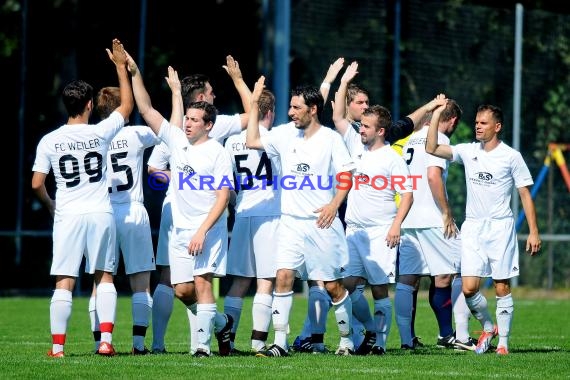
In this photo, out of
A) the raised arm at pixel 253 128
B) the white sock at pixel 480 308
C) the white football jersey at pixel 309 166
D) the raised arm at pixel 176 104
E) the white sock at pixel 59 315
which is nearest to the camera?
the white sock at pixel 59 315

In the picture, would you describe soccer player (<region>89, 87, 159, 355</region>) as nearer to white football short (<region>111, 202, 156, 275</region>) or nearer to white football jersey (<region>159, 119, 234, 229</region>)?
white football short (<region>111, 202, 156, 275</region>)

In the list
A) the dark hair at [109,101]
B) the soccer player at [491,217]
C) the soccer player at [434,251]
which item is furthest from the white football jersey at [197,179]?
the soccer player at [434,251]

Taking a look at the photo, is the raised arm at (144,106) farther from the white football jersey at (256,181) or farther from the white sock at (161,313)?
the white sock at (161,313)

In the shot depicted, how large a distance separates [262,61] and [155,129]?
40.7ft

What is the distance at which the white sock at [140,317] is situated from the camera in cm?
1142

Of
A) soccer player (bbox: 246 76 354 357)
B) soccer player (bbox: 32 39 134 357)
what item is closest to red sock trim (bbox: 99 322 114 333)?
soccer player (bbox: 32 39 134 357)

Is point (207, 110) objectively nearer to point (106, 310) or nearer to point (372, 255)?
point (106, 310)

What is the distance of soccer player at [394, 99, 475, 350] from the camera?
12.6m

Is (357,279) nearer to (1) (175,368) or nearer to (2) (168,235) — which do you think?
(2) (168,235)

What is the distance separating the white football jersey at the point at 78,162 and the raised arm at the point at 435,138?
3.06m

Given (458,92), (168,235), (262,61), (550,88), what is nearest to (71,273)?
(168,235)

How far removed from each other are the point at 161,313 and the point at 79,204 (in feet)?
4.84

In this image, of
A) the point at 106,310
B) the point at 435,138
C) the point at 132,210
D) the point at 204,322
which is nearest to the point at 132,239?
the point at 132,210

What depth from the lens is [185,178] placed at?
35.7ft
